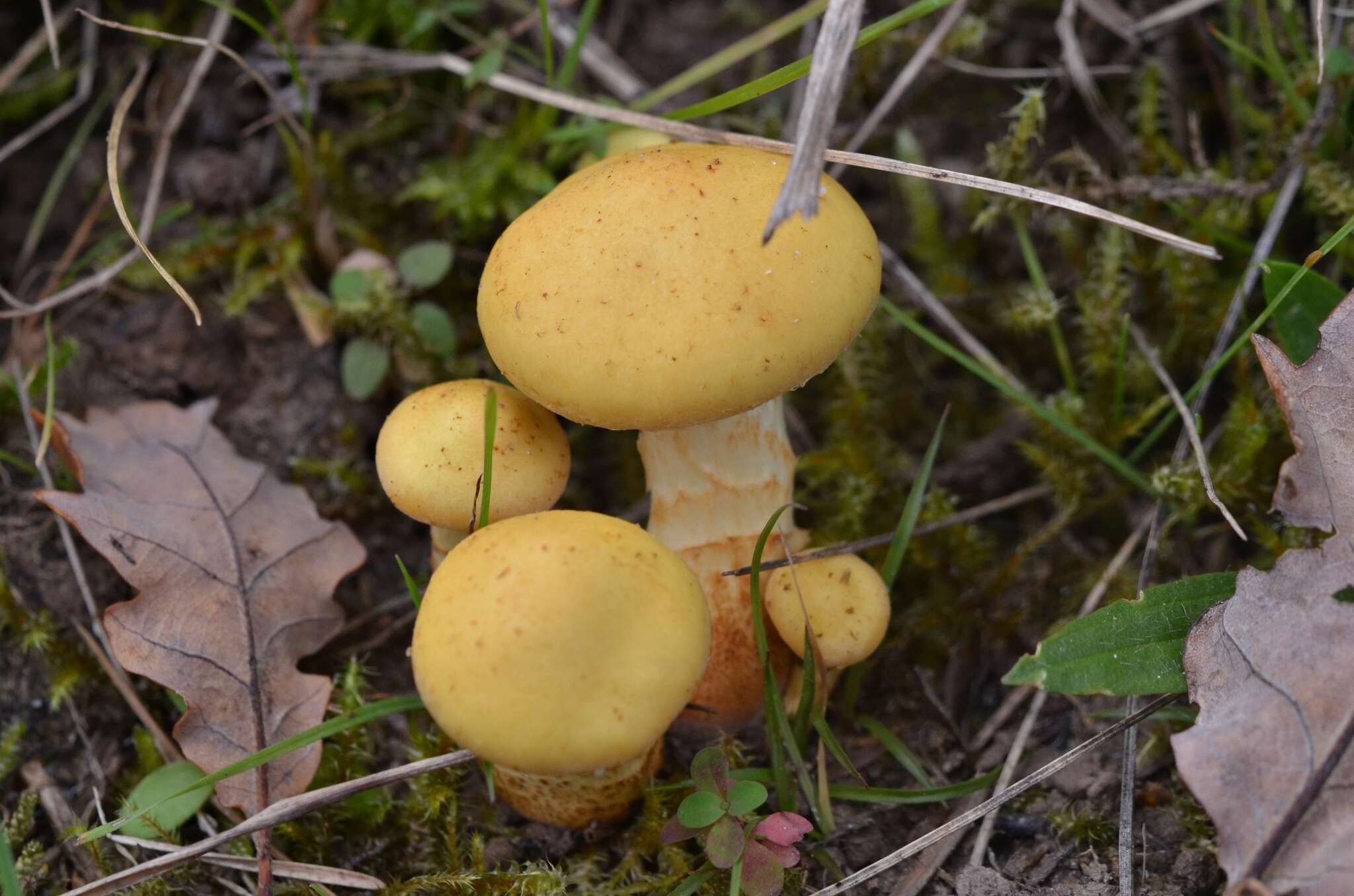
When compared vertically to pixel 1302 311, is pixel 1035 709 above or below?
below

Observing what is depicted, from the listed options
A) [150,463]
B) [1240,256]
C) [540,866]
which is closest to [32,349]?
[150,463]

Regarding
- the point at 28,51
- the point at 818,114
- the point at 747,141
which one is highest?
the point at 818,114

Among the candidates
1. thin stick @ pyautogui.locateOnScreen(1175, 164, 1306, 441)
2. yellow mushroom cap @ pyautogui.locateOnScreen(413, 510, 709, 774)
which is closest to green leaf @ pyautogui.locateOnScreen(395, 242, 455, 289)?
yellow mushroom cap @ pyautogui.locateOnScreen(413, 510, 709, 774)

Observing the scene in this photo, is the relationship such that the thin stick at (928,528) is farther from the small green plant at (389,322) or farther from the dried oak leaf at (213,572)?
the small green plant at (389,322)

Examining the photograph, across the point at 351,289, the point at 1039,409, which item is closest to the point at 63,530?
the point at 351,289

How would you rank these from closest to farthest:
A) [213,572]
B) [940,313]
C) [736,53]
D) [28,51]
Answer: [213,572] < [940,313] < [736,53] < [28,51]

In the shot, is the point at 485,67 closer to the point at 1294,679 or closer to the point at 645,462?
the point at 645,462

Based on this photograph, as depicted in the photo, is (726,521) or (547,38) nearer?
(726,521)
